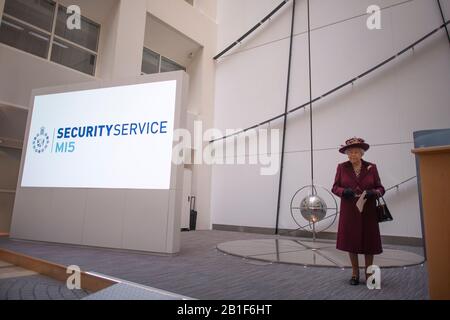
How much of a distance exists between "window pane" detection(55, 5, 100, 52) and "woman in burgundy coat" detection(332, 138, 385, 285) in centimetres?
643

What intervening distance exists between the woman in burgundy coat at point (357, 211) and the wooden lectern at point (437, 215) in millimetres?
538

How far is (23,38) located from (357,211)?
660 cm

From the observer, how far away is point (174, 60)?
8695 mm

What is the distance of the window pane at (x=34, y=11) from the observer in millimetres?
5551

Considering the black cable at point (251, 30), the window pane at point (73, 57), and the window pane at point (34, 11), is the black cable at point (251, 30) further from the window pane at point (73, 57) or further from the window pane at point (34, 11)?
the window pane at point (34, 11)

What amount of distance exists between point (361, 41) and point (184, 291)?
6414mm

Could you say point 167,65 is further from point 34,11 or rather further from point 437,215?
point 437,215

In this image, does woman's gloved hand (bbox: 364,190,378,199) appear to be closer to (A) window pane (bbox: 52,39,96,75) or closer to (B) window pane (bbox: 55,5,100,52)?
(A) window pane (bbox: 52,39,96,75)

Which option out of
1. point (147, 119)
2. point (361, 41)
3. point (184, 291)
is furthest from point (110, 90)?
point (361, 41)

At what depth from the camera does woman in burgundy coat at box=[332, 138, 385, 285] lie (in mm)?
2479

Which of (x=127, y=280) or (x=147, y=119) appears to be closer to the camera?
(x=127, y=280)

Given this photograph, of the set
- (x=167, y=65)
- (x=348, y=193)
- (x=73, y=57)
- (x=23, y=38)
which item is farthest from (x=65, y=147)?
(x=167, y=65)

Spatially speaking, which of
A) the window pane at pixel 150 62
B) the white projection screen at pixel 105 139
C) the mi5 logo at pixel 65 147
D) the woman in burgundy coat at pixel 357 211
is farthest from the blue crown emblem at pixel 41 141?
the woman in burgundy coat at pixel 357 211
